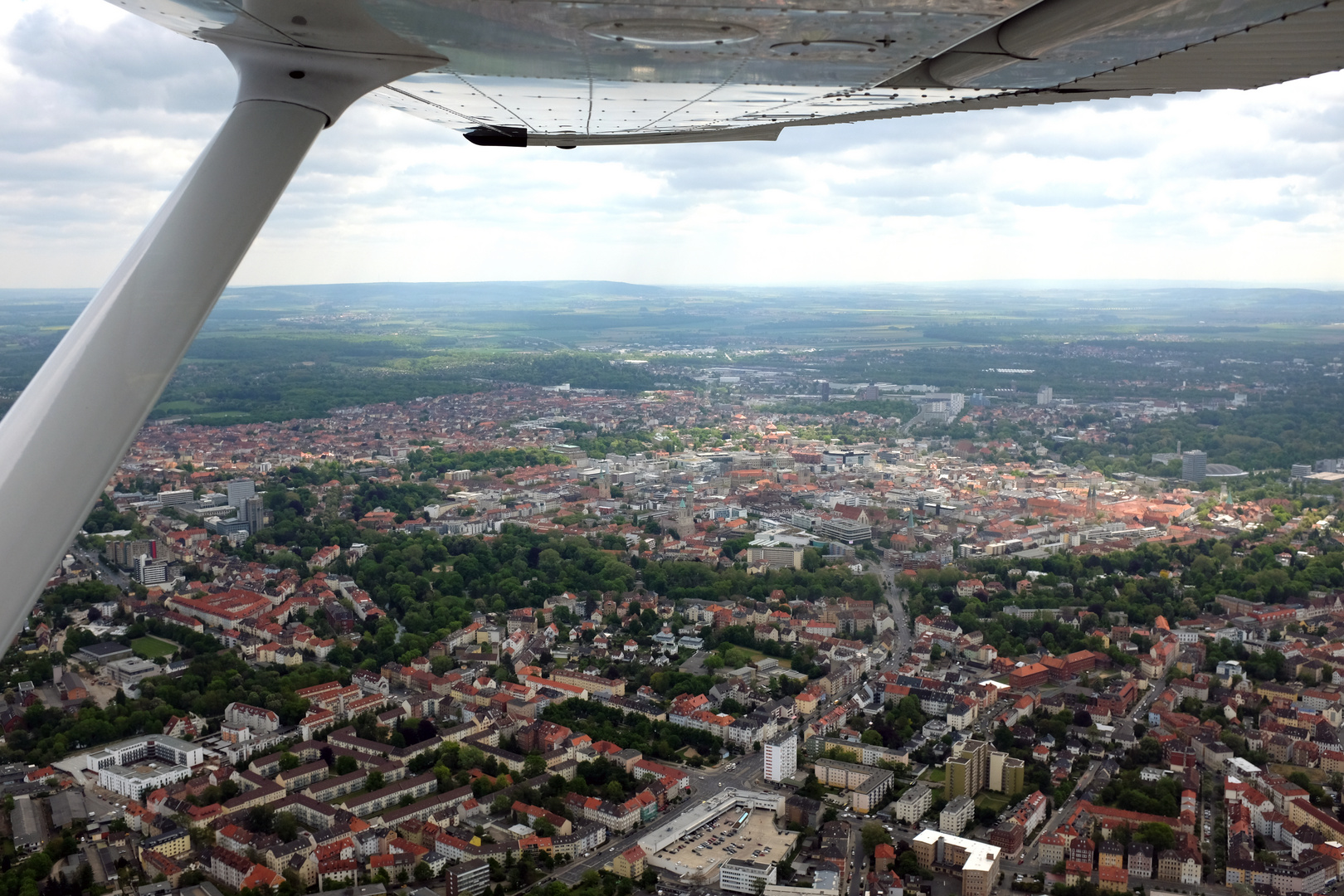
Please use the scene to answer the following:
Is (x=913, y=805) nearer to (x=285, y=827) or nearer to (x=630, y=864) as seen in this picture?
(x=630, y=864)

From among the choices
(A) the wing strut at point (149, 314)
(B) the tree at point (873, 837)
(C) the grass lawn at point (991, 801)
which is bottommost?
(C) the grass lawn at point (991, 801)

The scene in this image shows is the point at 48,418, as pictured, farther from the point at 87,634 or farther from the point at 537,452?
the point at 537,452

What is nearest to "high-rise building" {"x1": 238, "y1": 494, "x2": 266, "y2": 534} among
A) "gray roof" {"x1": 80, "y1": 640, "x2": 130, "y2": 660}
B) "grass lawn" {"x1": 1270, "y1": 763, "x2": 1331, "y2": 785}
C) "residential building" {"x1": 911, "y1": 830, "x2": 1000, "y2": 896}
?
"gray roof" {"x1": 80, "y1": 640, "x2": 130, "y2": 660}

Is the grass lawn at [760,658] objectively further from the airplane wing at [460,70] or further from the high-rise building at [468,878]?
the airplane wing at [460,70]

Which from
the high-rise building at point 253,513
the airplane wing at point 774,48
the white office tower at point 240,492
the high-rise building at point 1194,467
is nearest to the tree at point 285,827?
the airplane wing at point 774,48

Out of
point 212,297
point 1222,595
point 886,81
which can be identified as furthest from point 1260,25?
point 1222,595
